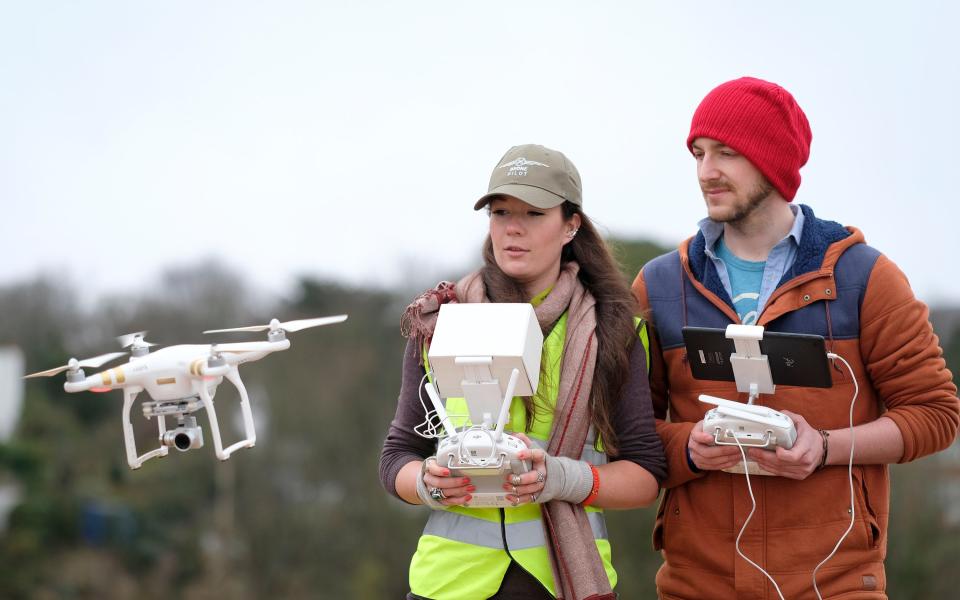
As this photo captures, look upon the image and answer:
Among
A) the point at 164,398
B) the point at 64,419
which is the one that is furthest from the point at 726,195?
the point at 64,419

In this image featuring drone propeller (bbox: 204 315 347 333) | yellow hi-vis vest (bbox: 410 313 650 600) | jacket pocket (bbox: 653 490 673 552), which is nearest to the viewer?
drone propeller (bbox: 204 315 347 333)

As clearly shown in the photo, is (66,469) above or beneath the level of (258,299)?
A: beneath

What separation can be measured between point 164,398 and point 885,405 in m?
2.53

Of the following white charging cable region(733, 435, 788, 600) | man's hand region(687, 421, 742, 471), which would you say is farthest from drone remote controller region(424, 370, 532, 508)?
white charging cable region(733, 435, 788, 600)

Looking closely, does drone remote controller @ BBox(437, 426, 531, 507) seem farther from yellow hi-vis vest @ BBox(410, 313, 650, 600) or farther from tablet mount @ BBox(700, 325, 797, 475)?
tablet mount @ BBox(700, 325, 797, 475)

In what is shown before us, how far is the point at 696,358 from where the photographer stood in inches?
160

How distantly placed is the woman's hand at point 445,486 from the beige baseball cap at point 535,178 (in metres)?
0.98

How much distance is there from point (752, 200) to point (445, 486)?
1.54 meters

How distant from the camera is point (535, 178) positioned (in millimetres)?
4109

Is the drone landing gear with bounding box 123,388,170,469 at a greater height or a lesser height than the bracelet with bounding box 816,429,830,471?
greater

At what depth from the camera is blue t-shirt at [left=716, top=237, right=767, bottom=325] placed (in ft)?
13.9

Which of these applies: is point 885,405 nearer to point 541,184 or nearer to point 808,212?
point 808,212

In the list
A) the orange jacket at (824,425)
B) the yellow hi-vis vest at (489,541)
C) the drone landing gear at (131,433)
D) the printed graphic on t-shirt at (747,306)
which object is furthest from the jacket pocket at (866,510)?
the drone landing gear at (131,433)

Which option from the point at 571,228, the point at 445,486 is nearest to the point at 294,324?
the point at 445,486
